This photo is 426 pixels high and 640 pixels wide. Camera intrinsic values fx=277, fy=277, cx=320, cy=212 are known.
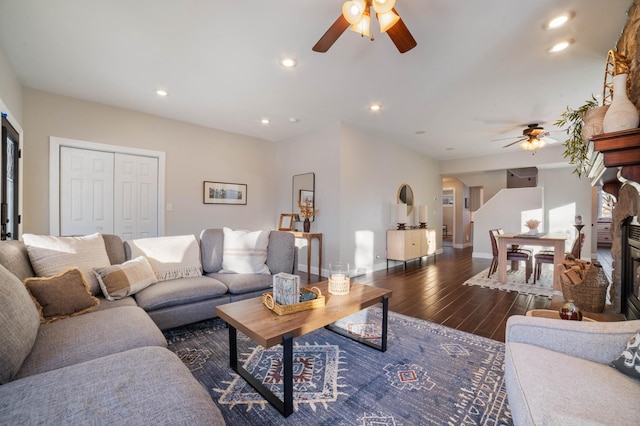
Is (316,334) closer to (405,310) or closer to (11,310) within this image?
(405,310)

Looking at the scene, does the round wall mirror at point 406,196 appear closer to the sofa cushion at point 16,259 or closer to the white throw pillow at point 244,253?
the white throw pillow at point 244,253

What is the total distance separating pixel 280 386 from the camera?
171 cm

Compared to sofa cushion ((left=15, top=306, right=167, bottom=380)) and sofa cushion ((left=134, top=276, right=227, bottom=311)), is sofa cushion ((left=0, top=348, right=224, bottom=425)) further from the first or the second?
sofa cushion ((left=134, top=276, right=227, bottom=311))

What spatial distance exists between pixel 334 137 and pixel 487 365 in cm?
377

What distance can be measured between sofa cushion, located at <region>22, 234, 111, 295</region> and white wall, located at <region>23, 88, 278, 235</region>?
80.9 inches

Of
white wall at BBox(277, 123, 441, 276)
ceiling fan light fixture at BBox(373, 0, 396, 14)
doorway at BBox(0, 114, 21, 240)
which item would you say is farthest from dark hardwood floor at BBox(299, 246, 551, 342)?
doorway at BBox(0, 114, 21, 240)

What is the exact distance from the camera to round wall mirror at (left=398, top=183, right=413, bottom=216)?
6204 millimetres

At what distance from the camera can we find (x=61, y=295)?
1760mm

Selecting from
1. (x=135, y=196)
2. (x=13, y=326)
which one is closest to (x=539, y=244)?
(x=13, y=326)

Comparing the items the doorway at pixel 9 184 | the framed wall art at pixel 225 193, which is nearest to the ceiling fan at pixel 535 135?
the framed wall art at pixel 225 193

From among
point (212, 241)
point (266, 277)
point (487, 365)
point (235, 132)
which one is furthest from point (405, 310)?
point (235, 132)

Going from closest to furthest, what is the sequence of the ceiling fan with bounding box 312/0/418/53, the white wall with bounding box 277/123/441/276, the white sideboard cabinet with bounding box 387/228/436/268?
the ceiling fan with bounding box 312/0/418/53 < the white wall with bounding box 277/123/441/276 < the white sideboard cabinet with bounding box 387/228/436/268

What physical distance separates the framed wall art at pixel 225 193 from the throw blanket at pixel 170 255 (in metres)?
2.23

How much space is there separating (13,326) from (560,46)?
4.11m
